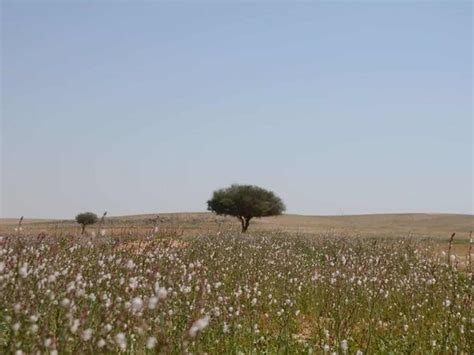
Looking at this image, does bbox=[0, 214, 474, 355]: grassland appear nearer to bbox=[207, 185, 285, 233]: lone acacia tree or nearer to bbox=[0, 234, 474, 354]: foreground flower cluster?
bbox=[0, 234, 474, 354]: foreground flower cluster

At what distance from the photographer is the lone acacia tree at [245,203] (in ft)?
200

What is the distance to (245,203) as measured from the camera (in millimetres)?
60688

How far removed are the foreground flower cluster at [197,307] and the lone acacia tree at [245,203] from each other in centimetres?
4370

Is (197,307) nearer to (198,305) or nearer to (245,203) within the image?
(198,305)

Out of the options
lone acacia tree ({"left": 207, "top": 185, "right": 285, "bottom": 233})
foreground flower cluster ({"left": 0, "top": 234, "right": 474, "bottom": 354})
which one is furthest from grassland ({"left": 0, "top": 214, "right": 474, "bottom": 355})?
lone acacia tree ({"left": 207, "top": 185, "right": 285, "bottom": 233})

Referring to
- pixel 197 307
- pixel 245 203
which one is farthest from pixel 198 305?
pixel 245 203

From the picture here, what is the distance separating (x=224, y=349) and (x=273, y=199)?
56916 mm

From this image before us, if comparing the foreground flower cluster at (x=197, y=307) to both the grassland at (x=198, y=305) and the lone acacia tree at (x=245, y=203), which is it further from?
the lone acacia tree at (x=245, y=203)

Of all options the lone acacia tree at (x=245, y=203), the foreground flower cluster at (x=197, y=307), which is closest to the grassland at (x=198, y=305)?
the foreground flower cluster at (x=197, y=307)

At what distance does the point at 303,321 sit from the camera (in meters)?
10.6

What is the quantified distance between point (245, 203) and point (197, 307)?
188 ft

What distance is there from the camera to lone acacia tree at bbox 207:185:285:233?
60906 mm

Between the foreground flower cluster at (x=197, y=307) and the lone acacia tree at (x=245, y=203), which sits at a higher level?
the lone acacia tree at (x=245, y=203)

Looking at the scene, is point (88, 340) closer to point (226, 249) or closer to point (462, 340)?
point (462, 340)
